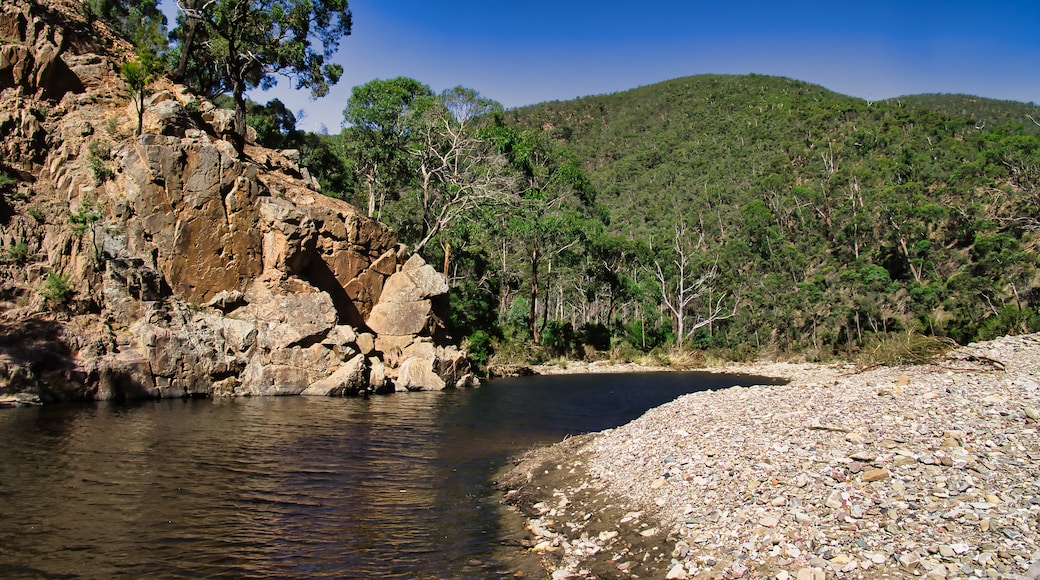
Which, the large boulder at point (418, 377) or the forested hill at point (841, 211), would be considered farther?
the forested hill at point (841, 211)

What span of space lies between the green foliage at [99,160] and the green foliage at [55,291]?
16.0 ft


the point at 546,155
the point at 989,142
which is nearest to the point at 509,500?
the point at 546,155

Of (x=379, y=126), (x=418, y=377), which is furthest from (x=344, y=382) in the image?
(x=379, y=126)

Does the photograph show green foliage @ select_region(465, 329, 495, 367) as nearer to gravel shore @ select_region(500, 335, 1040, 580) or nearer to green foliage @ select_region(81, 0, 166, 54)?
green foliage @ select_region(81, 0, 166, 54)

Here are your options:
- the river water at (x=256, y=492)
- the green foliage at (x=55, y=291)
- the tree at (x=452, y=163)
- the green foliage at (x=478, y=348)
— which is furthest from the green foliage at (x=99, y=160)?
the green foliage at (x=478, y=348)

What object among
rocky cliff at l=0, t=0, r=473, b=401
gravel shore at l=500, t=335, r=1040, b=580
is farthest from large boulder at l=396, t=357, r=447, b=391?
gravel shore at l=500, t=335, r=1040, b=580

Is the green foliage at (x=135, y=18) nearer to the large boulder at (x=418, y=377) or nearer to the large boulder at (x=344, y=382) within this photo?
the large boulder at (x=344, y=382)

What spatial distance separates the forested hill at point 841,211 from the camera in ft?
173

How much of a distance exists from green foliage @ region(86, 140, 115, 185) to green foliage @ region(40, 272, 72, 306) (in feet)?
16.0

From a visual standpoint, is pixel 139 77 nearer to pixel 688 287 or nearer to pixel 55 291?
pixel 55 291

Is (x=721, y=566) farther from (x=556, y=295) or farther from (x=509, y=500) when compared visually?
(x=556, y=295)

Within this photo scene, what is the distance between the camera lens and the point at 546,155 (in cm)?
5625

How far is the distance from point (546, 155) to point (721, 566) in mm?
52047

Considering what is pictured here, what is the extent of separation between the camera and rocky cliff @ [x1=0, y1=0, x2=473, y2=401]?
21.7 meters
